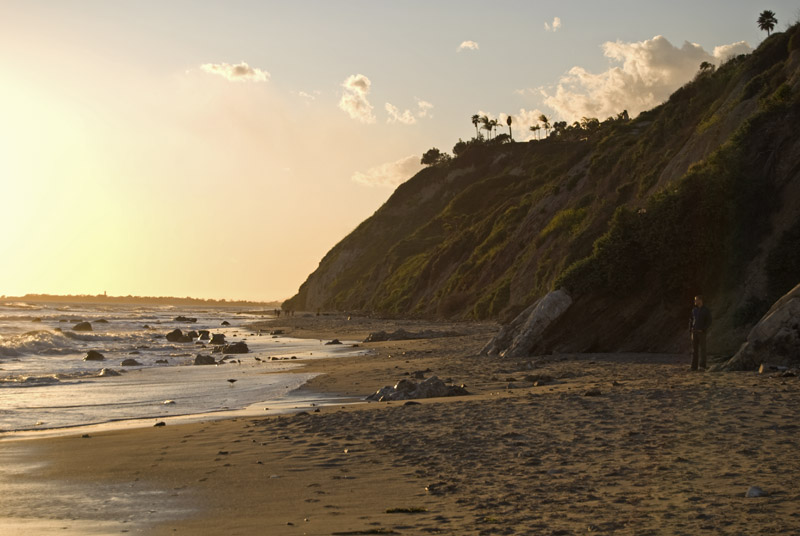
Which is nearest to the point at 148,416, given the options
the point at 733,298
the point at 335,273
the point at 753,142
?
the point at 733,298

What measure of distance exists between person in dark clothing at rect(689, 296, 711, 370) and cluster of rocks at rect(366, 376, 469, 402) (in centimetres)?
548

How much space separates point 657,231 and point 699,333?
6873mm

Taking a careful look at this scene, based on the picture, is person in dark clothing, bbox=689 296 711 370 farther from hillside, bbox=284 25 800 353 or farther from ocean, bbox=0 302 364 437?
ocean, bbox=0 302 364 437

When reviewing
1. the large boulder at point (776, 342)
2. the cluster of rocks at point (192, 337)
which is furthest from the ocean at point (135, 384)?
the large boulder at point (776, 342)

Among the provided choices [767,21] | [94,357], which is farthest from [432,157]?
[94,357]

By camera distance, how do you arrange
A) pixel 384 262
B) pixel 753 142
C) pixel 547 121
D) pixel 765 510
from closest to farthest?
1. pixel 765 510
2. pixel 753 142
3. pixel 384 262
4. pixel 547 121

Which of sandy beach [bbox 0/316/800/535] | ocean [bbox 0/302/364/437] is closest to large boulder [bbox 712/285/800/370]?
sandy beach [bbox 0/316/800/535]

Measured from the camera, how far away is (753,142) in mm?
24250

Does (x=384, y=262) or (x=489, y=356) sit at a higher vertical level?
(x=384, y=262)

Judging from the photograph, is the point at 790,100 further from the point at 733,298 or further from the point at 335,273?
the point at 335,273

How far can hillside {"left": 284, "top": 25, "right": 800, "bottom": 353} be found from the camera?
22.7m

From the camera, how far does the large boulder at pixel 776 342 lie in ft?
53.0

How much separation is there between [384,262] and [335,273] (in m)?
25.5

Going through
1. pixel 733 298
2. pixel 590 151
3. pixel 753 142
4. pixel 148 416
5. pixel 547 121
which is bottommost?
pixel 148 416
